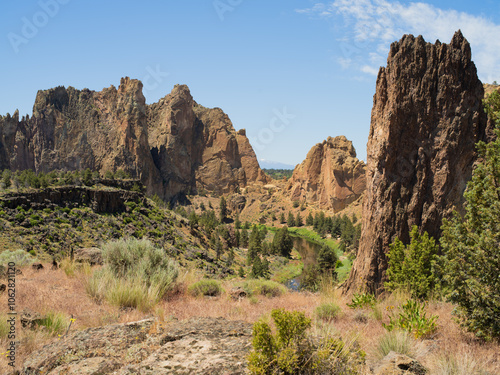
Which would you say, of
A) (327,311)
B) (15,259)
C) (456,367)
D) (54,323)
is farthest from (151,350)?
(15,259)

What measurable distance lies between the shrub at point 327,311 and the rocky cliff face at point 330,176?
424ft

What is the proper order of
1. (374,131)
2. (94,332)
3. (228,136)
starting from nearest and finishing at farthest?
1. (94,332)
2. (374,131)
3. (228,136)

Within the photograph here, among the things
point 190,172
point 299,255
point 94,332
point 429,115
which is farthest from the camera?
point 190,172

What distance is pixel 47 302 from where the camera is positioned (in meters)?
6.63

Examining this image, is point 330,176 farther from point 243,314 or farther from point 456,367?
point 456,367

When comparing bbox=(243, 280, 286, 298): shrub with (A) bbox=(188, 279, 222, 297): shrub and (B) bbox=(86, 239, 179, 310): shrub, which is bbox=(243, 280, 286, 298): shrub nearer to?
(A) bbox=(188, 279, 222, 297): shrub

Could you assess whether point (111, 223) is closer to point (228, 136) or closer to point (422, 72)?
point (422, 72)

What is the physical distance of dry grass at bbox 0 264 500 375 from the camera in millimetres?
4512

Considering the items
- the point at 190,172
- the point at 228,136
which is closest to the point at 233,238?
the point at 190,172

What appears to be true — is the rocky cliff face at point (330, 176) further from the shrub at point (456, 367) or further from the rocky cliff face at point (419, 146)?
the shrub at point (456, 367)

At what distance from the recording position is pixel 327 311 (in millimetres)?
7102

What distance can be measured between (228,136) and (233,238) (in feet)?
388

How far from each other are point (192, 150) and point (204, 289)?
180m

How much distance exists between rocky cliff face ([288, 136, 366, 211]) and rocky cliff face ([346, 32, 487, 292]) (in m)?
116
